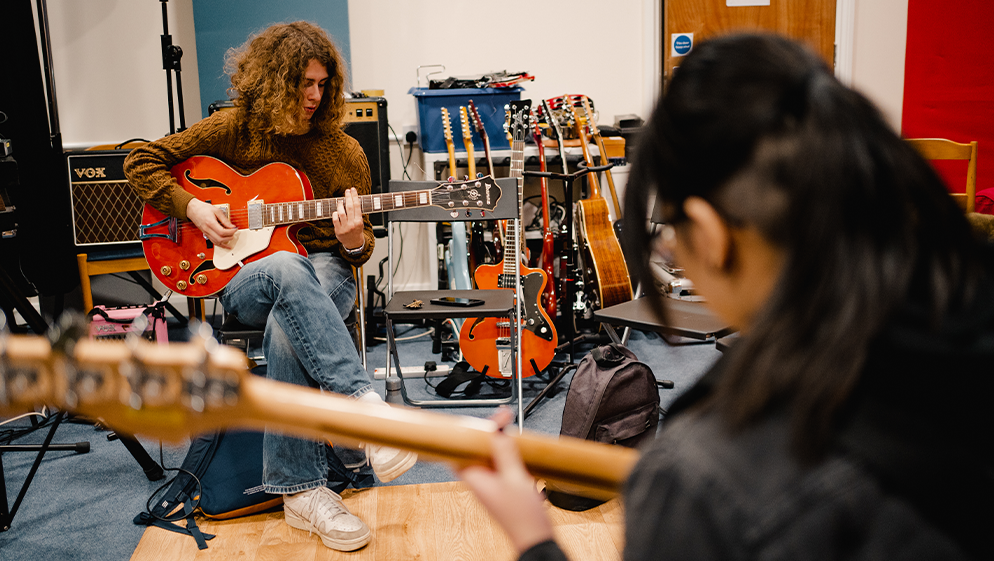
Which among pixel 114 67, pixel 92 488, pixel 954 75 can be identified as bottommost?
pixel 92 488

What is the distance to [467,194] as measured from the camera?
101 inches

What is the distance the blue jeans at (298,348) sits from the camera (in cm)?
194

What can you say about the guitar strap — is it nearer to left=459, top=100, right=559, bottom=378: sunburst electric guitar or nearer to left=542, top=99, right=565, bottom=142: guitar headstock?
left=459, top=100, right=559, bottom=378: sunburst electric guitar

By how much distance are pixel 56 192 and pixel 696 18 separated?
345 centimetres

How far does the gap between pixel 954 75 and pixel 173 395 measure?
5.07 metres

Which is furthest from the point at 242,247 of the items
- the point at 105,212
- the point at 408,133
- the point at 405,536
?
the point at 408,133

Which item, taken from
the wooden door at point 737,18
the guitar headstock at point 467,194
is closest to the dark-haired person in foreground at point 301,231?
the guitar headstock at point 467,194

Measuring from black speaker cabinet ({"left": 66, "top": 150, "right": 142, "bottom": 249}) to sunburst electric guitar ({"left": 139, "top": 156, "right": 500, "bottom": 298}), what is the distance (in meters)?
1.01

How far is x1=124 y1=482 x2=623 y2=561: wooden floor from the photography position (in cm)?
182

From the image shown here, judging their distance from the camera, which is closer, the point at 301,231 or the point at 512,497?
the point at 512,497

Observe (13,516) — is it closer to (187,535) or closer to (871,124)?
(187,535)

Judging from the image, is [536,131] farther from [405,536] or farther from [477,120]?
[405,536]

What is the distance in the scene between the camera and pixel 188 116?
4090 mm

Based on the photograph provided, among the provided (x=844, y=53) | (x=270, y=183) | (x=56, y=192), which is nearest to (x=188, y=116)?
(x=56, y=192)
